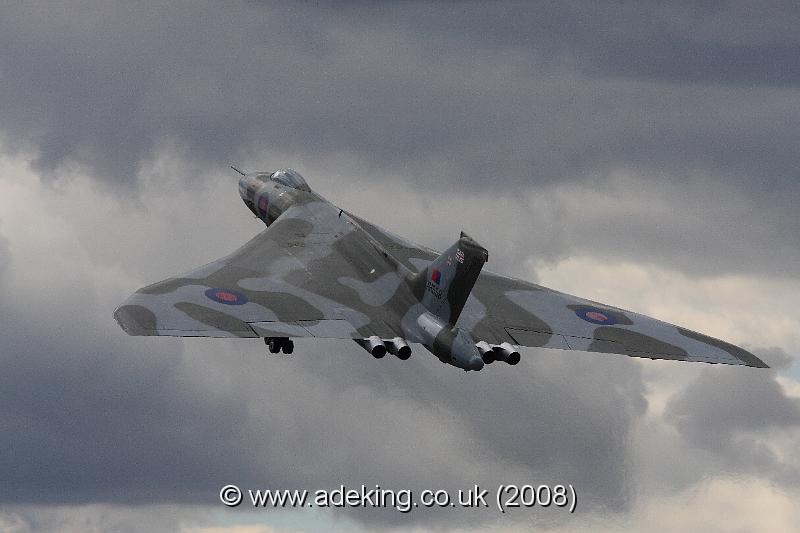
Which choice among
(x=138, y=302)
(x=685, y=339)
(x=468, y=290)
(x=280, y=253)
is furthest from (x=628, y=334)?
(x=138, y=302)

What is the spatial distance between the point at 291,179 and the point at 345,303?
12.8m

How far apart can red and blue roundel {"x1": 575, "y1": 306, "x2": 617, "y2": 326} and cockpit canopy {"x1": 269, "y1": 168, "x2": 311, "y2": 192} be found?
14.1 metres

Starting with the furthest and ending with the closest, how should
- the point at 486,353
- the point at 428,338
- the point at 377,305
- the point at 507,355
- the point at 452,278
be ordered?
the point at 377,305 → the point at 507,355 → the point at 486,353 → the point at 428,338 → the point at 452,278

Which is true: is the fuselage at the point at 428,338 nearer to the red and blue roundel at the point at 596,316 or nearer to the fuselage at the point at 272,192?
the fuselage at the point at 272,192

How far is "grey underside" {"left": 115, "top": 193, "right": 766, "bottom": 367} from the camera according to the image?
60.7 metres

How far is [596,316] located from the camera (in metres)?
67.2

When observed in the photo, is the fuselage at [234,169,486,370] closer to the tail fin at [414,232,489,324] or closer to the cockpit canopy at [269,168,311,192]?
the tail fin at [414,232,489,324]

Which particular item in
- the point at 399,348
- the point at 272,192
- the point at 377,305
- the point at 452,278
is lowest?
the point at 399,348

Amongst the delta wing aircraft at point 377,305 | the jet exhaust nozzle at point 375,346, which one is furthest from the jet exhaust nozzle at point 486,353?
the jet exhaust nozzle at point 375,346

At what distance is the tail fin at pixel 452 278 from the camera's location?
59.8 m

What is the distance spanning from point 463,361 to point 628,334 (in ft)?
30.1

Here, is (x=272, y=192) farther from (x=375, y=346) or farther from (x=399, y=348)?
(x=399, y=348)

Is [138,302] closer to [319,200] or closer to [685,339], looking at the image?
[319,200]

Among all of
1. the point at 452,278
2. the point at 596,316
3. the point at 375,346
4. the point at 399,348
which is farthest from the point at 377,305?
the point at 596,316
